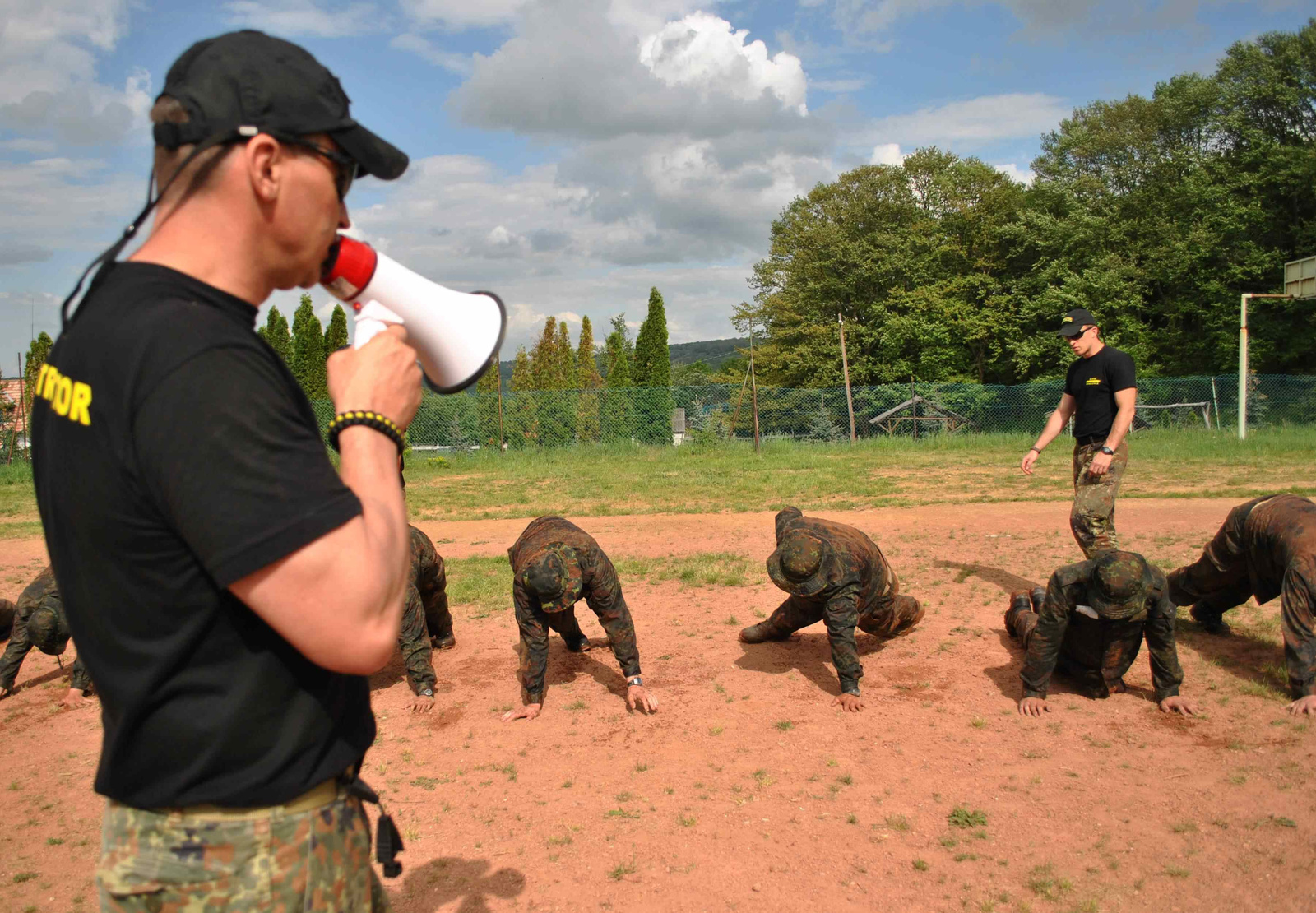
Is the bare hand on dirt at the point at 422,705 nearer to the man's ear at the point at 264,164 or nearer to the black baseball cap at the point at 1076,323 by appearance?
the man's ear at the point at 264,164

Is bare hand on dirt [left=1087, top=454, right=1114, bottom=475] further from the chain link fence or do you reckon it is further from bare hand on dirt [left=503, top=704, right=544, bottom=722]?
the chain link fence

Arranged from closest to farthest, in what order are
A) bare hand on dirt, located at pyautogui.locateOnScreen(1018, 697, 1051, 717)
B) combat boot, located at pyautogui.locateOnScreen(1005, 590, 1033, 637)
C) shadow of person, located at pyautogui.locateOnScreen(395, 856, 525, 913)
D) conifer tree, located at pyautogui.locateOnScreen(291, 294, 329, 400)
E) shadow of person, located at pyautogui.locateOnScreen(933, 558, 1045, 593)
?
shadow of person, located at pyautogui.locateOnScreen(395, 856, 525, 913) < bare hand on dirt, located at pyautogui.locateOnScreen(1018, 697, 1051, 717) < combat boot, located at pyautogui.locateOnScreen(1005, 590, 1033, 637) < shadow of person, located at pyautogui.locateOnScreen(933, 558, 1045, 593) < conifer tree, located at pyautogui.locateOnScreen(291, 294, 329, 400)

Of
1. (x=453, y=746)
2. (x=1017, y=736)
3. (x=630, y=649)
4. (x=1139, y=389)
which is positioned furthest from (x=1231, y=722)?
(x=1139, y=389)

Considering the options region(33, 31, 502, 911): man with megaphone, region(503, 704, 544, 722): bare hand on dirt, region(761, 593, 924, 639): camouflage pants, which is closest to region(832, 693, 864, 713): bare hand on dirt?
region(761, 593, 924, 639): camouflage pants

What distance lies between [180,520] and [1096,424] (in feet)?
24.3

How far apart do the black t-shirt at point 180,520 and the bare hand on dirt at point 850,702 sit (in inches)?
192

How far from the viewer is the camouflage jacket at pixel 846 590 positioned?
5805 millimetres

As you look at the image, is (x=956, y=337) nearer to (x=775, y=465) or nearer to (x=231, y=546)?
(x=775, y=465)

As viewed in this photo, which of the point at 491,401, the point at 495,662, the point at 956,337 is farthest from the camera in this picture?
the point at 956,337

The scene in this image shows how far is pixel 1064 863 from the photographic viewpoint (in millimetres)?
3986

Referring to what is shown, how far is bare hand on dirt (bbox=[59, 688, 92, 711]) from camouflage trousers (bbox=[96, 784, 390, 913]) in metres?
6.21

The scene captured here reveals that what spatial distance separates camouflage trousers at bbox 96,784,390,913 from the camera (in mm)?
1356

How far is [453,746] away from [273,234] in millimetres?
4796

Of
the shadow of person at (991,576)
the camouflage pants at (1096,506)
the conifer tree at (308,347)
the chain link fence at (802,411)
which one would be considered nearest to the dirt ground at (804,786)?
the camouflage pants at (1096,506)
